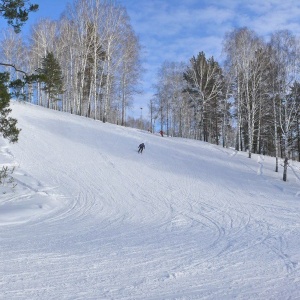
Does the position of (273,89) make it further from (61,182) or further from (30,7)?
(30,7)

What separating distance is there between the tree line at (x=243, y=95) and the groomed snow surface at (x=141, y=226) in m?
5.23

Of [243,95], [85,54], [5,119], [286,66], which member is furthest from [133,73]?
[5,119]

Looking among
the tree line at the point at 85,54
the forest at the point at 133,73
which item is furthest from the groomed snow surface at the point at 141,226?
the tree line at the point at 85,54

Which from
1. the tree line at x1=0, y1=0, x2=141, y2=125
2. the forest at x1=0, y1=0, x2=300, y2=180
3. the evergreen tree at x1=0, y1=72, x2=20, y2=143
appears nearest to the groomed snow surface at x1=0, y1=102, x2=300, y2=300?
the evergreen tree at x1=0, y1=72, x2=20, y2=143

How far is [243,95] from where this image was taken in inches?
1192

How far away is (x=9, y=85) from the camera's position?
9.66 metres

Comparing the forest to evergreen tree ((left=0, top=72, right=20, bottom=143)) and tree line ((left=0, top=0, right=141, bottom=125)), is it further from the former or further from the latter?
evergreen tree ((left=0, top=72, right=20, bottom=143))

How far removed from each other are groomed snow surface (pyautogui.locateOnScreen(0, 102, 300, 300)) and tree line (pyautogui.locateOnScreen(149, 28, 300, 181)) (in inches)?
206

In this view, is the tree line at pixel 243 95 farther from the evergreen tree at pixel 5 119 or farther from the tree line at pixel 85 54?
the evergreen tree at pixel 5 119

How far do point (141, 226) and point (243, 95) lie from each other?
24.5 meters

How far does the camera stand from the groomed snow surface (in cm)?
457

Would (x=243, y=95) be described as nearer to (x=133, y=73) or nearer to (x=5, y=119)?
(x=133, y=73)

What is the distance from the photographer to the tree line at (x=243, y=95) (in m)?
19.2

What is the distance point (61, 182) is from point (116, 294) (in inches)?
453
